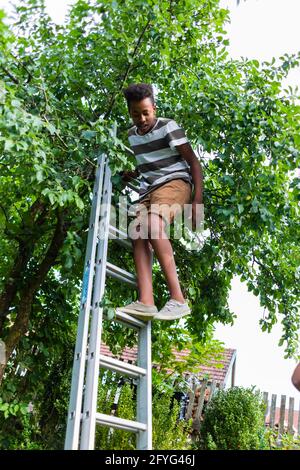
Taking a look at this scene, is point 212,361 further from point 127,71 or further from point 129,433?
point 127,71

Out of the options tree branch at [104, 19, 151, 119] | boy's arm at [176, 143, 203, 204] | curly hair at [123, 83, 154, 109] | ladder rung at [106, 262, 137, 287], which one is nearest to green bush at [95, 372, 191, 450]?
ladder rung at [106, 262, 137, 287]

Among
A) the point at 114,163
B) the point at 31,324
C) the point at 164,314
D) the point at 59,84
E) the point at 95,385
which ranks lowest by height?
the point at 95,385

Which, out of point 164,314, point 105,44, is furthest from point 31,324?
point 105,44

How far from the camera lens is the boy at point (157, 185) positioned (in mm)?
3312

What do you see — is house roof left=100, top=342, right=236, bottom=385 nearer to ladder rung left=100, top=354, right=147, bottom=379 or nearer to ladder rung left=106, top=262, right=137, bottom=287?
ladder rung left=106, top=262, right=137, bottom=287

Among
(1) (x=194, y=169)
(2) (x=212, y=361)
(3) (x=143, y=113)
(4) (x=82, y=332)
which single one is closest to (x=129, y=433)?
(4) (x=82, y=332)

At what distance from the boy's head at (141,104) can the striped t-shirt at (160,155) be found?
0.07 meters

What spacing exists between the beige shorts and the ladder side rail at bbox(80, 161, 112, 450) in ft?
0.72

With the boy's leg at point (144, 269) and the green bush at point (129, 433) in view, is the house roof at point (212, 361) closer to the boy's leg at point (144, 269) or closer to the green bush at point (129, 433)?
the green bush at point (129, 433)

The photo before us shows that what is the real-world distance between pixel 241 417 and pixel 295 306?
3.73 feet

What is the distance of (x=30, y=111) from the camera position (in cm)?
349

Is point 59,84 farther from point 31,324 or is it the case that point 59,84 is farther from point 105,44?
point 31,324

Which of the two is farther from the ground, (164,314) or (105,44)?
(105,44)

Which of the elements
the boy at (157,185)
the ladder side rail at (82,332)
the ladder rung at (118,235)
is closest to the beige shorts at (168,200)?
the boy at (157,185)
